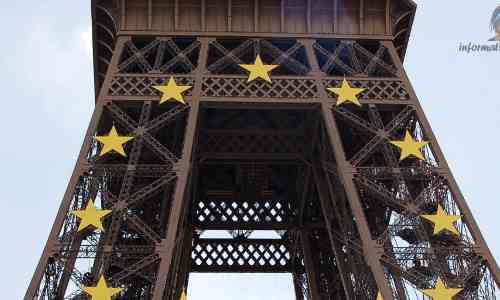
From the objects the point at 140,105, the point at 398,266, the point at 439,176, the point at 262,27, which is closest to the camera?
the point at 398,266

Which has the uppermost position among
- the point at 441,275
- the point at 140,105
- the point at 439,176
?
the point at 140,105

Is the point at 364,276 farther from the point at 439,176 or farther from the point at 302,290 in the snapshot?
the point at 302,290

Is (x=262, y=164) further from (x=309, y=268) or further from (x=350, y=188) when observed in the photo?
(x=350, y=188)

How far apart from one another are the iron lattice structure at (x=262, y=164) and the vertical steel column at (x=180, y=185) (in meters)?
0.05

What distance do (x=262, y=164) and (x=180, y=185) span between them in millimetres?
8627

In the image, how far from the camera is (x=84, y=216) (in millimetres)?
20484

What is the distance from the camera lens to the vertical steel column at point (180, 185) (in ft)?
62.2

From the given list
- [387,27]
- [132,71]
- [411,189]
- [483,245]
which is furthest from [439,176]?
[132,71]

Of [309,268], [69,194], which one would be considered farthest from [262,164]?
[69,194]

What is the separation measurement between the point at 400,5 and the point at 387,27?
3.60 feet
